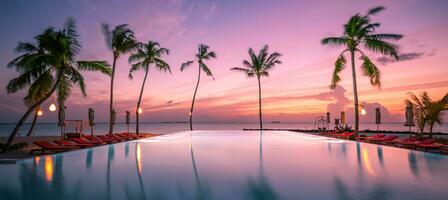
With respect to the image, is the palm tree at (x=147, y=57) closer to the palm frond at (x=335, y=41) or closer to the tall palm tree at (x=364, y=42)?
the palm frond at (x=335, y=41)

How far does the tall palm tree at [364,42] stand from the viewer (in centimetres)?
1731

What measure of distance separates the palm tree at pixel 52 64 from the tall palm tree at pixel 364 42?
13.5 meters

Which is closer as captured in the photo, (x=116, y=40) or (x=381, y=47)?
(x=381, y=47)

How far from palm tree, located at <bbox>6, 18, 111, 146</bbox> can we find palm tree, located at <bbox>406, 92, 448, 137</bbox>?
19.0 m

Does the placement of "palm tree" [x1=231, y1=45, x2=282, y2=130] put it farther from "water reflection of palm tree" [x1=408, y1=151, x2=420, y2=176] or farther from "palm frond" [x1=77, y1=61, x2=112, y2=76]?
"water reflection of palm tree" [x1=408, y1=151, x2=420, y2=176]

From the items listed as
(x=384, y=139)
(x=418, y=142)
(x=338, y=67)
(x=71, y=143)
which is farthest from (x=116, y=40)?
(x=418, y=142)

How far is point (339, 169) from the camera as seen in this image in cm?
798

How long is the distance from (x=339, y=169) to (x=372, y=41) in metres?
12.1

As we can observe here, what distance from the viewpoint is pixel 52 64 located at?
14.5m

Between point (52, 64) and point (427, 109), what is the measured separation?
21886 mm

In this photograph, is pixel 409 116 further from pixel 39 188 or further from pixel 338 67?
pixel 39 188

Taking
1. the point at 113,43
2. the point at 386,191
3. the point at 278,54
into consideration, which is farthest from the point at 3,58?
the point at 386,191

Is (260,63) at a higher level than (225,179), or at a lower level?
higher

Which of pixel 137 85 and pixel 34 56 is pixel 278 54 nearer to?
pixel 137 85
